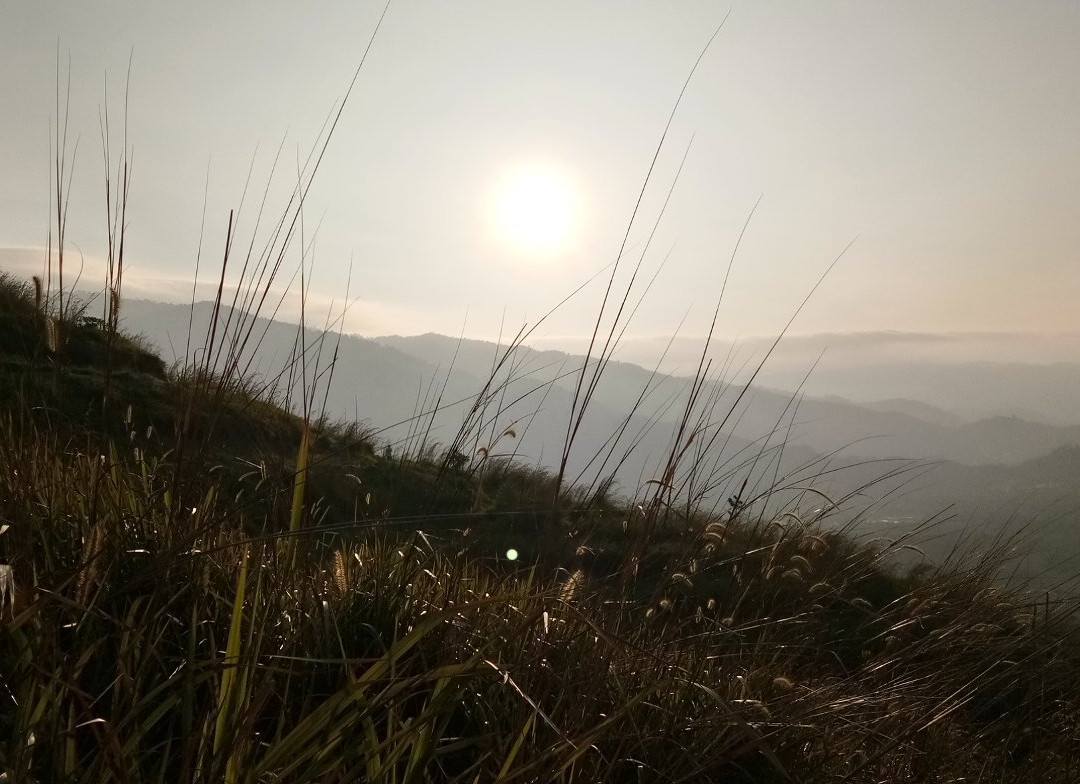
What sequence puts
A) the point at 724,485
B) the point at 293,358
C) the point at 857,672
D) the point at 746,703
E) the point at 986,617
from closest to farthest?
the point at 746,703 → the point at 293,358 → the point at 857,672 → the point at 724,485 → the point at 986,617

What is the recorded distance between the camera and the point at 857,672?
252 centimetres

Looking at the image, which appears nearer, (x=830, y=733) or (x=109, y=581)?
(x=109, y=581)

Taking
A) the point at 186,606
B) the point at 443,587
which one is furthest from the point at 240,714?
the point at 443,587

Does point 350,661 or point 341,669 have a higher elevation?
point 350,661

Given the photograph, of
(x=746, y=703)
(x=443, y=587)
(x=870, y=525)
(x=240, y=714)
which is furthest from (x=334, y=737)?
(x=870, y=525)

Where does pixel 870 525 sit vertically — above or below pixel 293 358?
below

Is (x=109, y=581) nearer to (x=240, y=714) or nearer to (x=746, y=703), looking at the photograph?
(x=240, y=714)

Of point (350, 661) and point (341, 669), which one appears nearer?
point (350, 661)

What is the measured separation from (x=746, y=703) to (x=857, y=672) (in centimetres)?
98

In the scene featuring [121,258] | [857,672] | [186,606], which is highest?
[121,258]

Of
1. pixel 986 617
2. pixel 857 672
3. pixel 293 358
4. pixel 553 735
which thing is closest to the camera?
pixel 553 735

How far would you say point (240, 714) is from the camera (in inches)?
36.7

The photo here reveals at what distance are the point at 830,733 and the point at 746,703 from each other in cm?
26

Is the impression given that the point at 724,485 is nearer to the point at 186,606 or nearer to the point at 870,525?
the point at 870,525
